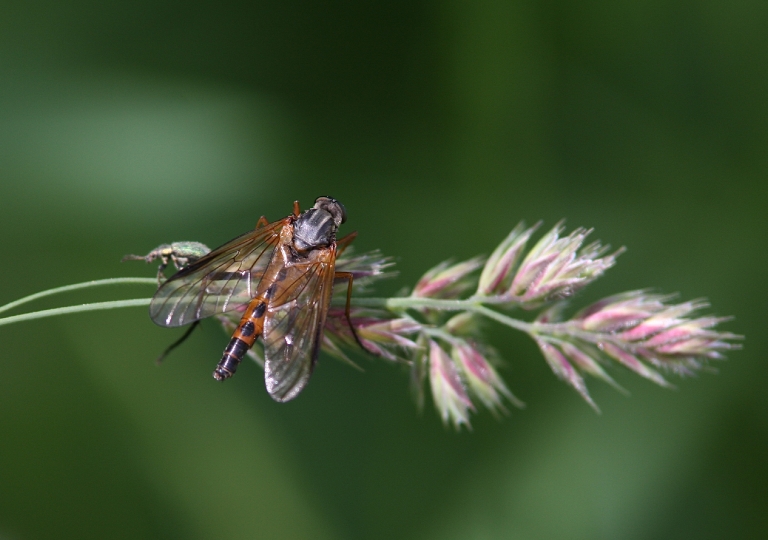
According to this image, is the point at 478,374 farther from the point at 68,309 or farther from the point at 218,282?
the point at 68,309

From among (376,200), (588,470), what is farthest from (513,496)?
(376,200)

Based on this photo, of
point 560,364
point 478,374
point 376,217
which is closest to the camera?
point 560,364

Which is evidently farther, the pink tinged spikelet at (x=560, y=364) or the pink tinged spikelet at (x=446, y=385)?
the pink tinged spikelet at (x=446, y=385)

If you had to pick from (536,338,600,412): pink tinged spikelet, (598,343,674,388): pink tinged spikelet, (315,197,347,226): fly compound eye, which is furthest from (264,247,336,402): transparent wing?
(598,343,674,388): pink tinged spikelet

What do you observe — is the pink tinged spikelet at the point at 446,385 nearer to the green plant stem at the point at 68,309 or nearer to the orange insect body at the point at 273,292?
the orange insect body at the point at 273,292

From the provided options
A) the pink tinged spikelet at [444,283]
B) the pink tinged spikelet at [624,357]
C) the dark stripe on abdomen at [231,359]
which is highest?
the dark stripe on abdomen at [231,359]

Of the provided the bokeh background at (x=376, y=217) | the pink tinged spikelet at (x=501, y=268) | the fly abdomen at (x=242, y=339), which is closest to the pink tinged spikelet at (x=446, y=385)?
the pink tinged spikelet at (x=501, y=268)

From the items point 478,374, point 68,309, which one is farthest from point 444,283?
point 68,309

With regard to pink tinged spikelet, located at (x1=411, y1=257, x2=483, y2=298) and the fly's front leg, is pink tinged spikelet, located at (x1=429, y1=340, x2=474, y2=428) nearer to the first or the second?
pink tinged spikelet, located at (x1=411, y1=257, x2=483, y2=298)
